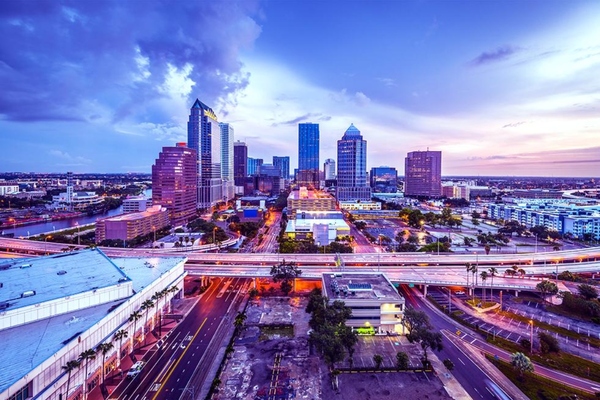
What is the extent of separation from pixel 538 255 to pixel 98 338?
290ft

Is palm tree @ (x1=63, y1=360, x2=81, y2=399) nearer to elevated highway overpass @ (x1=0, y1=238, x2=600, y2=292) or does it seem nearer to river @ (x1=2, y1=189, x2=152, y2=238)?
elevated highway overpass @ (x1=0, y1=238, x2=600, y2=292)

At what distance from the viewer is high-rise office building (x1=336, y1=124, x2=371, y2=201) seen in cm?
16975

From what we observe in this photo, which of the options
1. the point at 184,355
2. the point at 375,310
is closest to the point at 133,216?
the point at 184,355

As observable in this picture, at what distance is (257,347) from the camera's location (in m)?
39.1

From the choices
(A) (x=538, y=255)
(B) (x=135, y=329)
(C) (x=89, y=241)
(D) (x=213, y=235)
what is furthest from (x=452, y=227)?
(C) (x=89, y=241)

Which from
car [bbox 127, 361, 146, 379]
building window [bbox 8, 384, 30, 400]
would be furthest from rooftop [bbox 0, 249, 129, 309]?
building window [bbox 8, 384, 30, 400]

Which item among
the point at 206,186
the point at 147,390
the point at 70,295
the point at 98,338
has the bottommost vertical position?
the point at 147,390

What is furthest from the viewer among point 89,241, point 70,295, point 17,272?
point 89,241

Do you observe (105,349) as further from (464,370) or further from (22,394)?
(464,370)

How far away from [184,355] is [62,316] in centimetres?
1369

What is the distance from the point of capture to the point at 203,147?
573 feet

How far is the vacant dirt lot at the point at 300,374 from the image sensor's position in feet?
101

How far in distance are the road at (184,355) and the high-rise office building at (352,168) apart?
126 meters

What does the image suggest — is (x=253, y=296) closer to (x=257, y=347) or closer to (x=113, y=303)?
(x=257, y=347)
